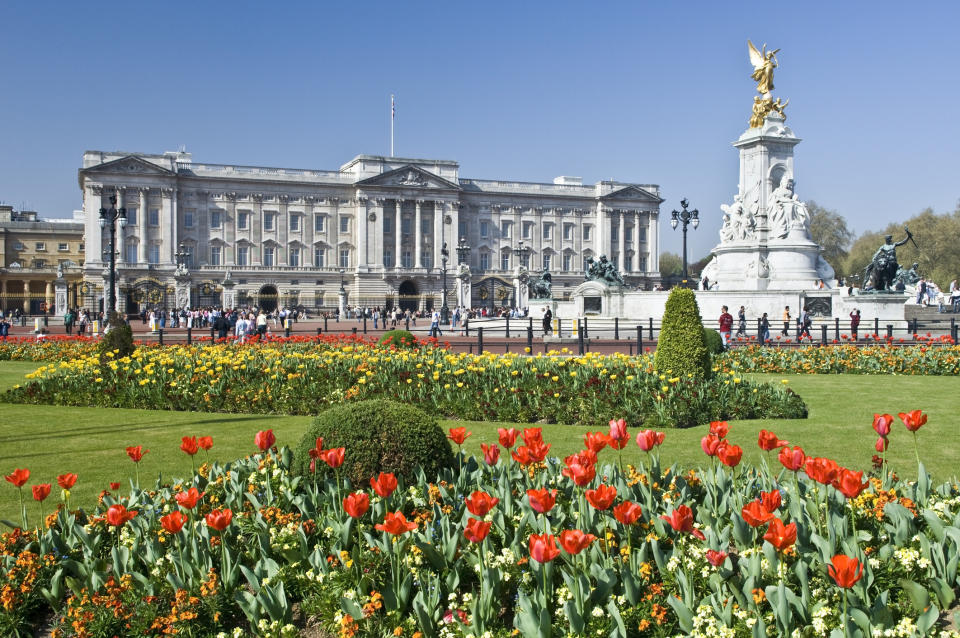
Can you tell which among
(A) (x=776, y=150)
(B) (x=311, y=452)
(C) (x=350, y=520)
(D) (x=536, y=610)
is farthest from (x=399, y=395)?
(A) (x=776, y=150)

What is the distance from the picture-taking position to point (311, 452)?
547 cm

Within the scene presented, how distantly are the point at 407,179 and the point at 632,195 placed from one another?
81.5ft

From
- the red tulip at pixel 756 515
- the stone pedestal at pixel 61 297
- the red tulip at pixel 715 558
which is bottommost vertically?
the red tulip at pixel 715 558

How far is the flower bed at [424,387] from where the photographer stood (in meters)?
11.0

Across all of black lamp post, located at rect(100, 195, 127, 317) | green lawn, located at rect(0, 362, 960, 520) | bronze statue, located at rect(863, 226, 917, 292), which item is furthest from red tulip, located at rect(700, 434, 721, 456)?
bronze statue, located at rect(863, 226, 917, 292)

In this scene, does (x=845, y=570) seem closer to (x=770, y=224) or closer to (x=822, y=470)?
(x=822, y=470)

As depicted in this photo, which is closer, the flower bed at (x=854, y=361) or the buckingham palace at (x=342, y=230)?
the flower bed at (x=854, y=361)

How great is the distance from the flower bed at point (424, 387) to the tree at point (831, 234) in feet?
274

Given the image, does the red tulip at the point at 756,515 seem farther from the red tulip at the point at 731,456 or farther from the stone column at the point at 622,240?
the stone column at the point at 622,240

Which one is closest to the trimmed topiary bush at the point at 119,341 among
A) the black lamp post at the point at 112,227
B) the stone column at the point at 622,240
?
the black lamp post at the point at 112,227

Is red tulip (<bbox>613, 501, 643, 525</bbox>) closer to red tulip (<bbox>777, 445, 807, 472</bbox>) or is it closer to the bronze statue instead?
red tulip (<bbox>777, 445, 807, 472</bbox>)

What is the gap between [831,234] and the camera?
89375 mm

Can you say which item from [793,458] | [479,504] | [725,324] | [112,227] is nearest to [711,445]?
[793,458]

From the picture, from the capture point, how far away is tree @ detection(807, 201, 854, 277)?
8900 centimetres
